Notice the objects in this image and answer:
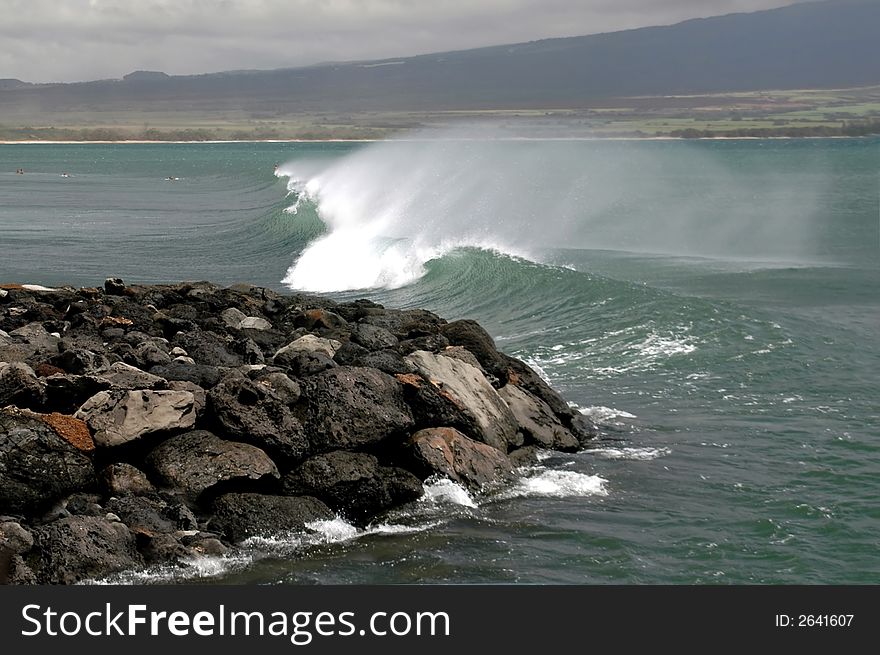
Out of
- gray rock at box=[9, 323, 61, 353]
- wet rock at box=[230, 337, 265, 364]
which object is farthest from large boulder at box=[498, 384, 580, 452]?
gray rock at box=[9, 323, 61, 353]

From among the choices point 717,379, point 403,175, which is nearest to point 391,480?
point 717,379

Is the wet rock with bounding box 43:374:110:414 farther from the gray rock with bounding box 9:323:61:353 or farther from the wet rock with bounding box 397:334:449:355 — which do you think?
the wet rock with bounding box 397:334:449:355

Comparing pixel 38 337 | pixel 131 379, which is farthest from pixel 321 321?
pixel 131 379

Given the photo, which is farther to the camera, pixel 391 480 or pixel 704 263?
pixel 704 263

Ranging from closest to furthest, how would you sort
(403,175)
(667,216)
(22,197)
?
(667,216) < (403,175) < (22,197)

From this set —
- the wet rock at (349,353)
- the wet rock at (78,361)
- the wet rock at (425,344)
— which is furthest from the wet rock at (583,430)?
the wet rock at (78,361)

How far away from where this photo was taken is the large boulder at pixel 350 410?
13.4 meters

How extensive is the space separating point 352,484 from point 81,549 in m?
3.14

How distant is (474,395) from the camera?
1513 cm

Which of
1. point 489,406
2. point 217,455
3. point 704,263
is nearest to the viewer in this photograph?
point 217,455

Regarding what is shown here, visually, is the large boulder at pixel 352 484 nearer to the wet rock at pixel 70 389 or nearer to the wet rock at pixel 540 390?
the wet rock at pixel 70 389

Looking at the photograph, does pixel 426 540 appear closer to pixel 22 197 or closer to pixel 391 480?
pixel 391 480

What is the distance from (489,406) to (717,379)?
601 cm

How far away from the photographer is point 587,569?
11391mm
